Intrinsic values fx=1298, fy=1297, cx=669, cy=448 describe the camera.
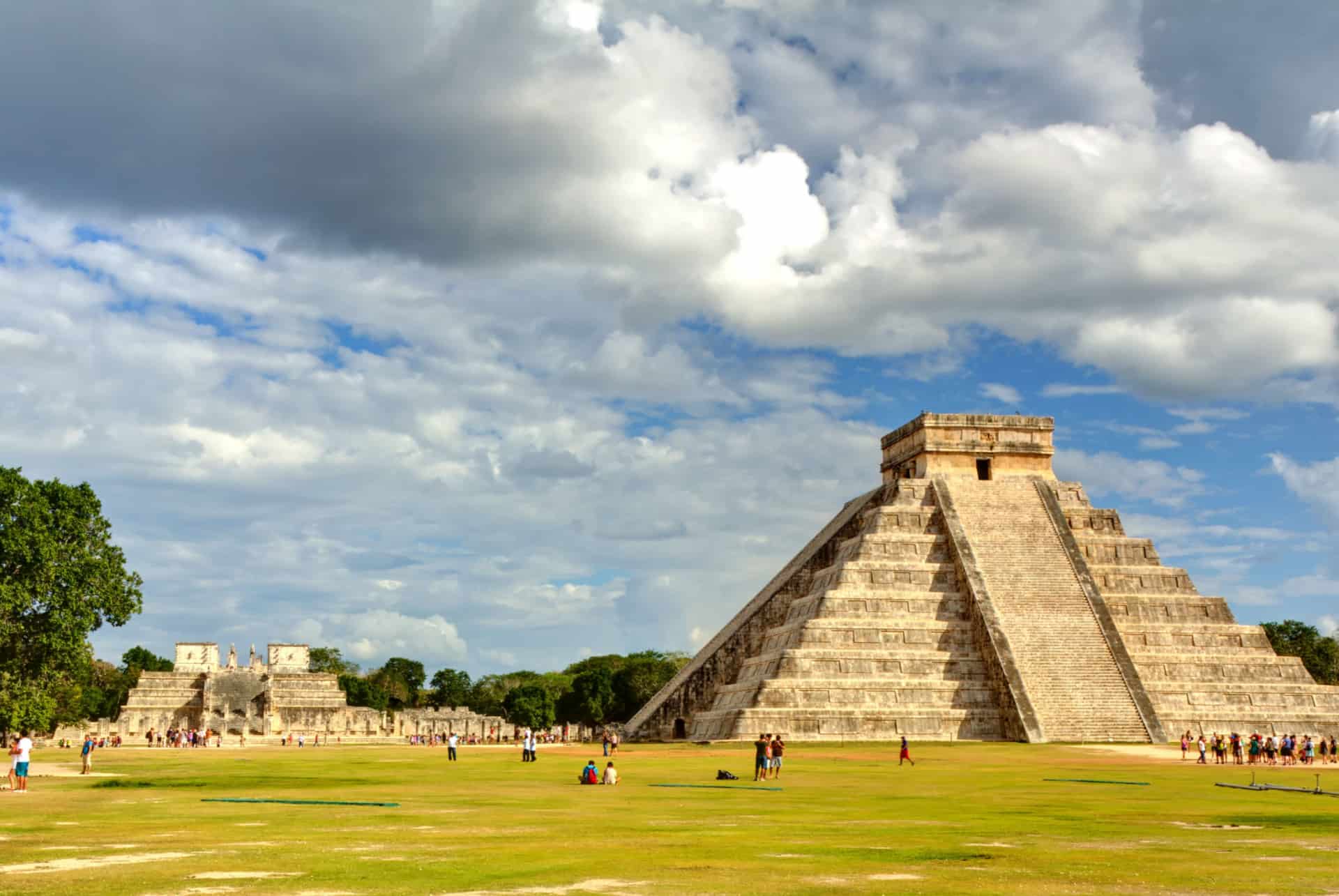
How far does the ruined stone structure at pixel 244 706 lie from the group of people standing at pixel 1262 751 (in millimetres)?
57276

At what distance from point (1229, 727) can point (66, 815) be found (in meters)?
38.4

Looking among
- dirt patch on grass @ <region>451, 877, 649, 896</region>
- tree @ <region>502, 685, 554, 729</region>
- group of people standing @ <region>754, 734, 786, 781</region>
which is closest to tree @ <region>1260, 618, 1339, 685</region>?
tree @ <region>502, 685, 554, 729</region>

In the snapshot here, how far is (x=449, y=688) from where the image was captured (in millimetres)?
138000

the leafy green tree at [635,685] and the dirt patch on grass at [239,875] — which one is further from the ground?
the leafy green tree at [635,685]

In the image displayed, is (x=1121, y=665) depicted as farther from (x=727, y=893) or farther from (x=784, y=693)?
(x=727, y=893)

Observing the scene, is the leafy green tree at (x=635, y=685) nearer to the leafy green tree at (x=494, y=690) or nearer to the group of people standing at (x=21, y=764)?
the leafy green tree at (x=494, y=690)

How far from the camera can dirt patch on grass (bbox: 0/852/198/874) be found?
479 inches

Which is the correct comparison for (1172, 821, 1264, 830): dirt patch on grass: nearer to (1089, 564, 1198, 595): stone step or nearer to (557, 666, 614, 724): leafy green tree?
(1089, 564, 1198, 595): stone step

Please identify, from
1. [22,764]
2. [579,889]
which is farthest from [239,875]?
→ [22,764]

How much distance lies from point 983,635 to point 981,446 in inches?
451

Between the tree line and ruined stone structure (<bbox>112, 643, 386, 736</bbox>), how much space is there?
479 inches

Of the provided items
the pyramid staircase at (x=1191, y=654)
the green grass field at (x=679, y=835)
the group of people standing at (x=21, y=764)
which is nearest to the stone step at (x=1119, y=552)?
the pyramid staircase at (x=1191, y=654)

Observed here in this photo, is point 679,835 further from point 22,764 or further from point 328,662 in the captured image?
point 328,662

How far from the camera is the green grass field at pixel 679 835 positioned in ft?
37.9
